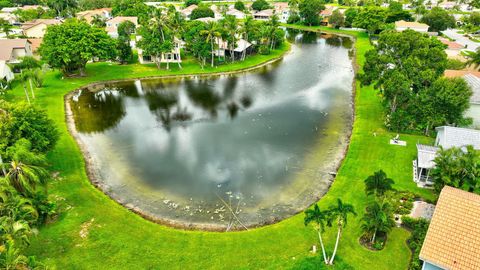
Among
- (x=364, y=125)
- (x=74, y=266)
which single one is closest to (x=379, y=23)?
(x=364, y=125)

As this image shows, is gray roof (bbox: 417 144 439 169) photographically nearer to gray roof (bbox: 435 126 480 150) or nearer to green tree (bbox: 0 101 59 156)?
gray roof (bbox: 435 126 480 150)

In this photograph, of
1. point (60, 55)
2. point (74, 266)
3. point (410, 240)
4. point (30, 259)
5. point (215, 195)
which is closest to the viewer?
point (30, 259)

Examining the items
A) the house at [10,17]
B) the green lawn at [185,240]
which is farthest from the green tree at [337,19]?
the house at [10,17]

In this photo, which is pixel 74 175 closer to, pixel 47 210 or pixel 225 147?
pixel 47 210

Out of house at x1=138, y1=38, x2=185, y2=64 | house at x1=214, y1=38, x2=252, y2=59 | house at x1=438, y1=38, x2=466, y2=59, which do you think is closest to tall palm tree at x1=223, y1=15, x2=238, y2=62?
house at x1=214, y1=38, x2=252, y2=59

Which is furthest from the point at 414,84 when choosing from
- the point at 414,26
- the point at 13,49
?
the point at 13,49

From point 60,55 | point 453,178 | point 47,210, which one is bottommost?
point 47,210

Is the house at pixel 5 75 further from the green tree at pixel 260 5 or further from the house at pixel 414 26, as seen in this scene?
the green tree at pixel 260 5

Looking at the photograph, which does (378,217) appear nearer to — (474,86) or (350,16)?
(474,86)
